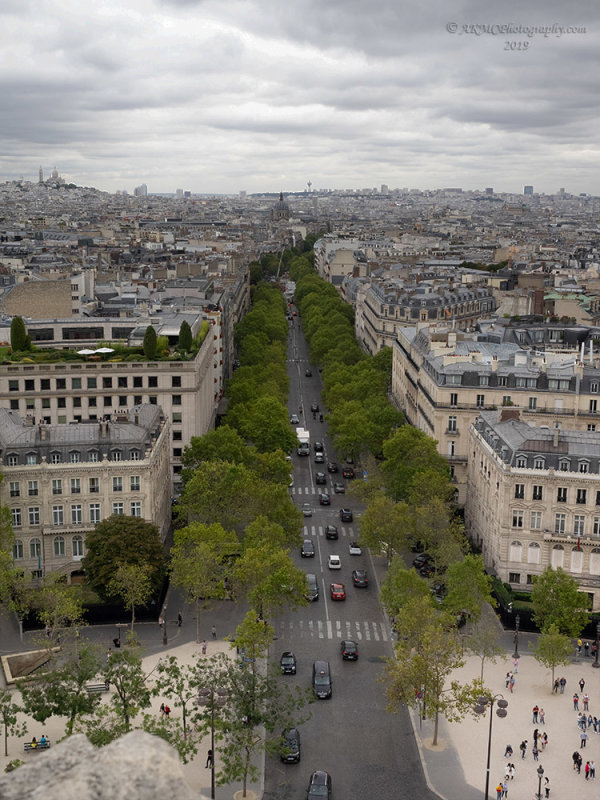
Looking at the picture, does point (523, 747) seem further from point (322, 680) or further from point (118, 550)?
point (118, 550)

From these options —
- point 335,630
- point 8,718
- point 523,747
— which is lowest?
point 335,630

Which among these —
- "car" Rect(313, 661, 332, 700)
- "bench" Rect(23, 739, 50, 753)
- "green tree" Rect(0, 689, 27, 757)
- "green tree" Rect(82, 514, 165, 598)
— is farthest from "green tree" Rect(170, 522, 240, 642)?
"green tree" Rect(0, 689, 27, 757)

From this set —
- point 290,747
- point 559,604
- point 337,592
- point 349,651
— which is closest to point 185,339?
point 337,592

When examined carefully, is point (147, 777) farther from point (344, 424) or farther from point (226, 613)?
point (344, 424)

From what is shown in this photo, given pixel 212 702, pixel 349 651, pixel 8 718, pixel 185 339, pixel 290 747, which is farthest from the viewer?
pixel 185 339

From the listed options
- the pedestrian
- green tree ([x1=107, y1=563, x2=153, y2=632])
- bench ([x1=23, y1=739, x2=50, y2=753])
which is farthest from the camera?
green tree ([x1=107, y1=563, x2=153, y2=632])

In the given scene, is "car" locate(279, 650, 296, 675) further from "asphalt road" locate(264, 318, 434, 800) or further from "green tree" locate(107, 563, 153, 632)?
"green tree" locate(107, 563, 153, 632)
